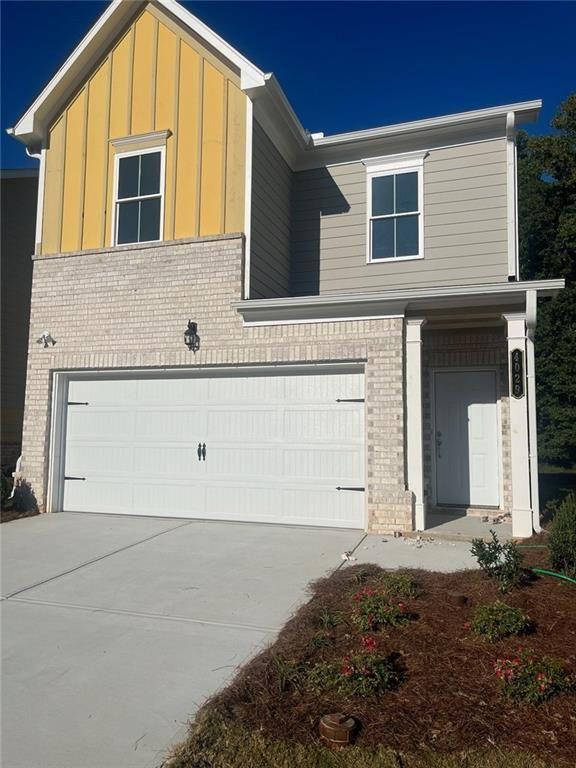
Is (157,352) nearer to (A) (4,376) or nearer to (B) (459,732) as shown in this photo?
(A) (4,376)

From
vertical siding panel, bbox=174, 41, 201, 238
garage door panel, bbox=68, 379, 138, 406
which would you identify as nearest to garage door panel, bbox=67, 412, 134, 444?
garage door panel, bbox=68, 379, 138, 406

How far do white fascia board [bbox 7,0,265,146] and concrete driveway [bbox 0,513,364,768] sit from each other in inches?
254

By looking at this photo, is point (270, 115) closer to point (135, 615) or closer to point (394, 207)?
point (394, 207)

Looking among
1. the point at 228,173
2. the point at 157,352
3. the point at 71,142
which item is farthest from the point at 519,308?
the point at 71,142

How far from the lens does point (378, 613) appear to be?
4293 mm

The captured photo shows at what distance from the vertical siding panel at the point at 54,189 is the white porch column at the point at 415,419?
5947 millimetres

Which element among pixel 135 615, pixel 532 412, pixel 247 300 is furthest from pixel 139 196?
pixel 135 615

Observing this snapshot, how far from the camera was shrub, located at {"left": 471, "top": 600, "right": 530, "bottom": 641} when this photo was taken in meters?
3.95

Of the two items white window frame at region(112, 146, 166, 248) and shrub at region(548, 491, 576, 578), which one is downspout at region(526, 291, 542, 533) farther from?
white window frame at region(112, 146, 166, 248)

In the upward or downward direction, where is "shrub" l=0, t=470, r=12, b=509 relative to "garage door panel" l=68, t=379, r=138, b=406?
downward

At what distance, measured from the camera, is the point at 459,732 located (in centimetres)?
298

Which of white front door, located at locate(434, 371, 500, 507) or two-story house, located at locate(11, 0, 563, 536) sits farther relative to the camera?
white front door, located at locate(434, 371, 500, 507)

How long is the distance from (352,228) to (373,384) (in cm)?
343

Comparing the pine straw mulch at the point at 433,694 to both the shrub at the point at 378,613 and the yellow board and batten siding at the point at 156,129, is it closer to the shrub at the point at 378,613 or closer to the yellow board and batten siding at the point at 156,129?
the shrub at the point at 378,613
